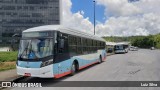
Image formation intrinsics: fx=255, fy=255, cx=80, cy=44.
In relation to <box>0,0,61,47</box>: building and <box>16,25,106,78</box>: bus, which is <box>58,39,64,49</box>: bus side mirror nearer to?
<box>16,25,106,78</box>: bus

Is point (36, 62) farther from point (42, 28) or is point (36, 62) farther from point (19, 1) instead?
point (19, 1)

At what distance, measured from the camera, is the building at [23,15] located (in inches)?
4764

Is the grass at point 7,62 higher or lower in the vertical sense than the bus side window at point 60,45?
lower

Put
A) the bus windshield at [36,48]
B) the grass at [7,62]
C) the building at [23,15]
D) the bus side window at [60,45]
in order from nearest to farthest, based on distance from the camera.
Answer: the bus windshield at [36,48], the bus side window at [60,45], the grass at [7,62], the building at [23,15]

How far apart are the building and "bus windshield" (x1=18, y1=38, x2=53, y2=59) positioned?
11081 cm

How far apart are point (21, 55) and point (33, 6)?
116 meters

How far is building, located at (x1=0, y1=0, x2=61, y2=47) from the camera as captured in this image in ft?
397

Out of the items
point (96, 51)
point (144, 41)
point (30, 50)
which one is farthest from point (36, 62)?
point (144, 41)

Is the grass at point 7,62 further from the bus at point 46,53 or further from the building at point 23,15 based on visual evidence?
the building at point 23,15

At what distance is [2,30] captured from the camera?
121 m

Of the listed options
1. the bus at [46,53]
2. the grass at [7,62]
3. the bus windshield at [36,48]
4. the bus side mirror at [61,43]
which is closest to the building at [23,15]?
the grass at [7,62]

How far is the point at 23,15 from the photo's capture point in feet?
409

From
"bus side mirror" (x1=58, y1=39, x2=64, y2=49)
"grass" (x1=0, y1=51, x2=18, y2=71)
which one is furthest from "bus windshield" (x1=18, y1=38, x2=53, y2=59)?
"grass" (x1=0, y1=51, x2=18, y2=71)

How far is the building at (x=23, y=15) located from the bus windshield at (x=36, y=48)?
110807mm
